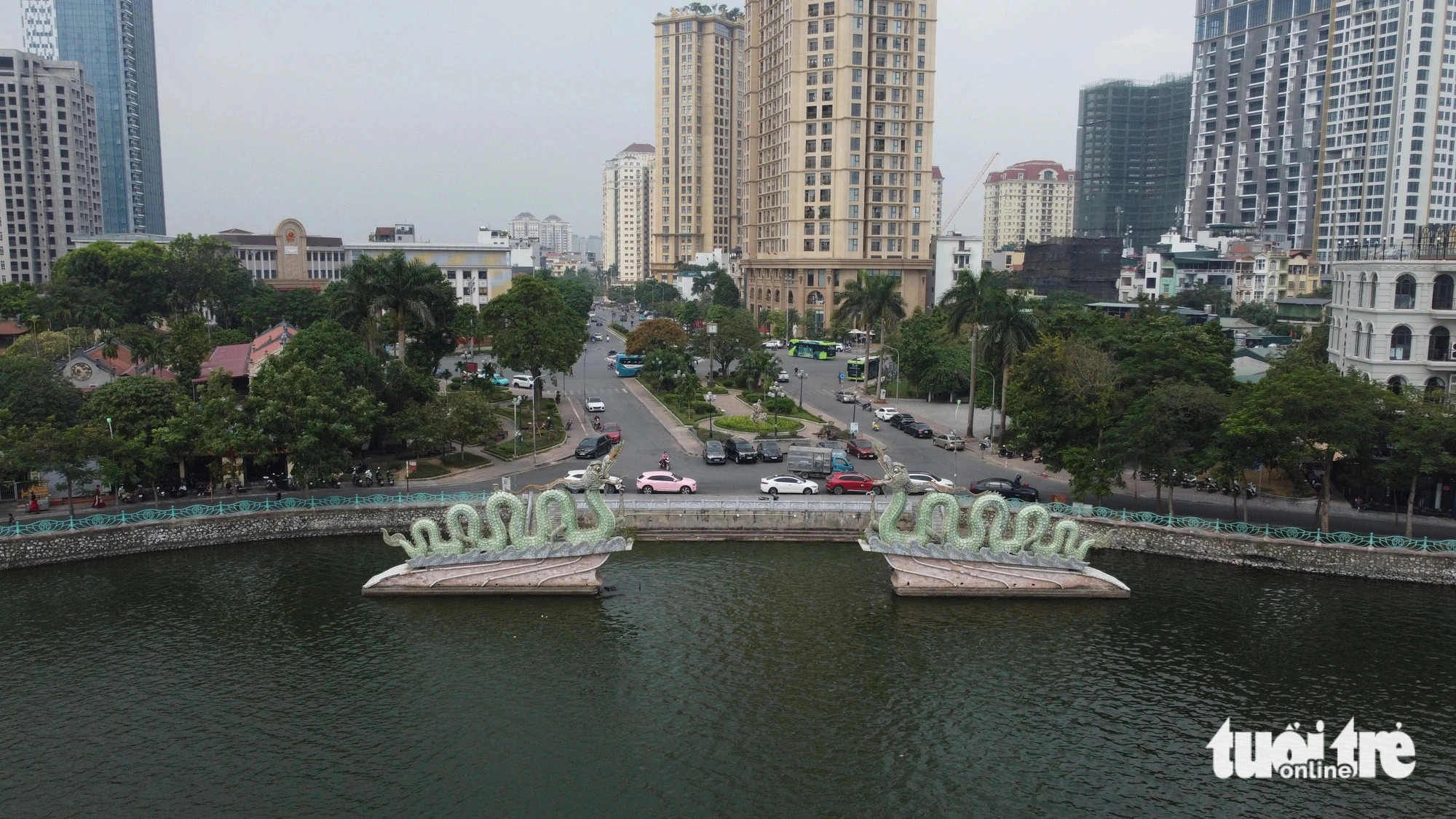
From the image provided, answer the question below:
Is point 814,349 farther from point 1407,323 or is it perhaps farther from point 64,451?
point 64,451

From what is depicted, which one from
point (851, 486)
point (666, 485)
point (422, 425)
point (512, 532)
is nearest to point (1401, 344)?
point (851, 486)

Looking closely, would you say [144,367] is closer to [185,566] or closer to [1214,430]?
[185,566]

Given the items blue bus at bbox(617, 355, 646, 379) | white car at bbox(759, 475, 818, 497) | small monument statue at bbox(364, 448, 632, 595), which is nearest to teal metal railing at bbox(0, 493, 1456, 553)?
small monument statue at bbox(364, 448, 632, 595)

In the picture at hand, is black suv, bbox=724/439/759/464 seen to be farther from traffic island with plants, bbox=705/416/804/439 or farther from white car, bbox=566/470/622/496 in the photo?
white car, bbox=566/470/622/496

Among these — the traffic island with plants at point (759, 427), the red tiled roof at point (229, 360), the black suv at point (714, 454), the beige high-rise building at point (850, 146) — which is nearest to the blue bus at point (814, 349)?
the beige high-rise building at point (850, 146)

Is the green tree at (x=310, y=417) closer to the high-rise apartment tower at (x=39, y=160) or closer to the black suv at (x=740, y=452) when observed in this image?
the black suv at (x=740, y=452)

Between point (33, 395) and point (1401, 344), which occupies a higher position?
point (1401, 344)
